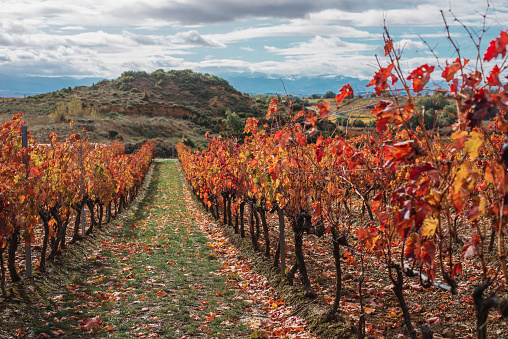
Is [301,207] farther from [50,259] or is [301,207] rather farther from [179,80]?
[179,80]

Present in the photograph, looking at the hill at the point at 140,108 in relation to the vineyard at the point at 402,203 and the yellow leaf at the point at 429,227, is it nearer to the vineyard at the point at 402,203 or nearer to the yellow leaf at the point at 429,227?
the vineyard at the point at 402,203

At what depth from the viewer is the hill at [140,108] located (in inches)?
2040

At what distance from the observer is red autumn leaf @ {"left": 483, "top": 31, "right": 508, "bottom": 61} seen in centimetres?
210

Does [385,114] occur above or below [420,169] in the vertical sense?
above

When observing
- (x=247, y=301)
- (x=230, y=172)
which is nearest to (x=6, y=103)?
(x=230, y=172)

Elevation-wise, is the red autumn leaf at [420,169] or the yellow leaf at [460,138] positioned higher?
the yellow leaf at [460,138]

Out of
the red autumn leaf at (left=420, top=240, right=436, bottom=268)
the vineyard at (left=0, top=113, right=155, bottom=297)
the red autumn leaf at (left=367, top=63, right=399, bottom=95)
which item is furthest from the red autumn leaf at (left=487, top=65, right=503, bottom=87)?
the vineyard at (left=0, top=113, right=155, bottom=297)

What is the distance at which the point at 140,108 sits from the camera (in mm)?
83250

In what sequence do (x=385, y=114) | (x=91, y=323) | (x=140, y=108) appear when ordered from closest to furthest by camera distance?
1. (x=385, y=114)
2. (x=91, y=323)
3. (x=140, y=108)

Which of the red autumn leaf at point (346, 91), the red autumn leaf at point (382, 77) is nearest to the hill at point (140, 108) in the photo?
the red autumn leaf at point (346, 91)

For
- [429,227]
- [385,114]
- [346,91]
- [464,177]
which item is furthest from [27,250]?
[464,177]

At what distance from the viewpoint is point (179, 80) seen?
11906 centimetres

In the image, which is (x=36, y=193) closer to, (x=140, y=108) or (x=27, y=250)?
(x=27, y=250)

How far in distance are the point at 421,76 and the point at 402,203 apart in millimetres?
835
